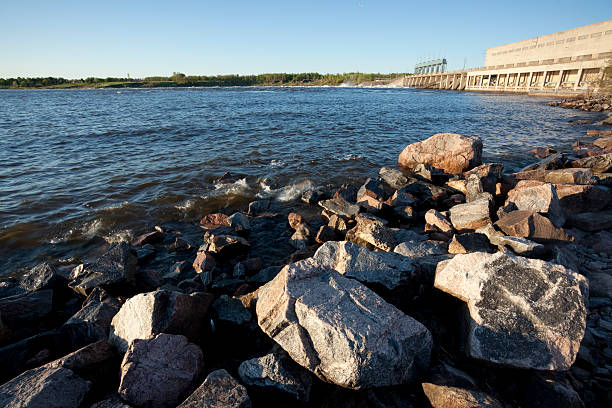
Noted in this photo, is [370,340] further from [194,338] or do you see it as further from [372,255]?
[194,338]

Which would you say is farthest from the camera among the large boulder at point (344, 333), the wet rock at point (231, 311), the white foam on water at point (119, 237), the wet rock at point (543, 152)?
the wet rock at point (543, 152)

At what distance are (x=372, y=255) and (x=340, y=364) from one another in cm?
183

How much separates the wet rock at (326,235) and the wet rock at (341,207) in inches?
38.0

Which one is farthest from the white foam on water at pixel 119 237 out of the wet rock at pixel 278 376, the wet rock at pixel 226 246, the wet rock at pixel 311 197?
the wet rock at pixel 278 376

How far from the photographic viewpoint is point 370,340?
2744 mm

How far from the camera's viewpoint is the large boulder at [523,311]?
2.88 meters

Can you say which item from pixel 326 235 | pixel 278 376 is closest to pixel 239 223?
pixel 326 235

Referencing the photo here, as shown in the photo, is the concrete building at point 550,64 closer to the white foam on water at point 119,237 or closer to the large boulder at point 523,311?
the large boulder at point 523,311

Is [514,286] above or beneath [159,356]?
above

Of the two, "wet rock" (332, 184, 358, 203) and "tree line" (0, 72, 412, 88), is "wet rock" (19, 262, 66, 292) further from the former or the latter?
"tree line" (0, 72, 412, 88)

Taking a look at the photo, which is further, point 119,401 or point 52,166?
point 52,166

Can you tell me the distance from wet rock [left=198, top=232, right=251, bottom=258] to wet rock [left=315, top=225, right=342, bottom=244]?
1783mm

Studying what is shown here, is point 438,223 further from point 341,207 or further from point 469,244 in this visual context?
point 341,207

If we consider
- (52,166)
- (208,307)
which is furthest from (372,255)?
(52,166)
